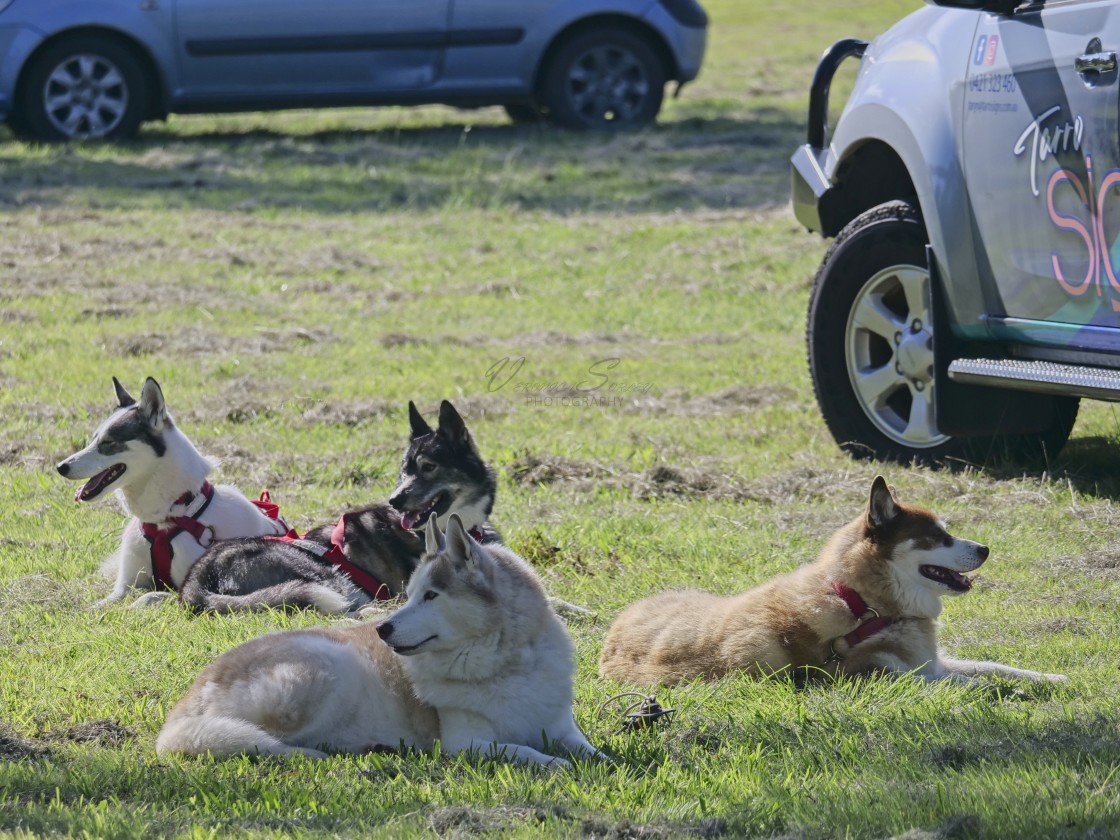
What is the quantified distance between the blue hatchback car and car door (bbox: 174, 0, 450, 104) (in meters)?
0.01

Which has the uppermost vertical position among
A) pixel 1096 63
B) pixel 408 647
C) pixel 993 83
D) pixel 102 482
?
pixel 1096 63

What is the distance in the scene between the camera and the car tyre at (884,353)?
299 inches

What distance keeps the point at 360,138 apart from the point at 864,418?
1135 cm

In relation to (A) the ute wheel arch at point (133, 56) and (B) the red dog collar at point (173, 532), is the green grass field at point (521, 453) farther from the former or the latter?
(A) the ute wheel arch at point (133, 56)

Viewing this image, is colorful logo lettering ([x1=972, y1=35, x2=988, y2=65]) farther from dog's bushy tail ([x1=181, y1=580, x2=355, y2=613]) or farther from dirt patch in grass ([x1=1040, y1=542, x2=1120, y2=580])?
dog's bushy tail ([x1=181, y1=580, x2=355, y2=613])

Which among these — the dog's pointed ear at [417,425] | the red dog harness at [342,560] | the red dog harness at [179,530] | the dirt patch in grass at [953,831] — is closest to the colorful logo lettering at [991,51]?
the dog's pointed ear at [417,425]

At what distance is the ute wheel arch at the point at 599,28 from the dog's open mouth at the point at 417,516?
1131cm

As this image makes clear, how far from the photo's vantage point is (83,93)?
53.9ft

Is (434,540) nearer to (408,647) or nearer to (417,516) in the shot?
(408,647)

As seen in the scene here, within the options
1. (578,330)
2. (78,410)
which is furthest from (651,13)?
(78,410)

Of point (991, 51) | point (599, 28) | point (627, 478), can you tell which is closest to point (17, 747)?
point (627, 478)

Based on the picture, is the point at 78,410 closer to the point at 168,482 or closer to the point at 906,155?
the point at 168,482

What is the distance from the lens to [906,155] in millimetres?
7340

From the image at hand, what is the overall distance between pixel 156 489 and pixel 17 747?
2370 mm
